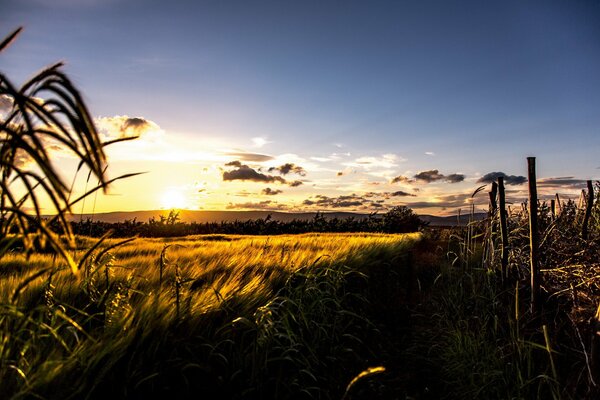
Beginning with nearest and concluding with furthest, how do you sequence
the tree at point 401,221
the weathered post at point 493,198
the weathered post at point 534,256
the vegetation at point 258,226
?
the weathered post at point 534,256, the weathered post at point 493,198, the vegetation at point 258,226, the tree at point 401,221

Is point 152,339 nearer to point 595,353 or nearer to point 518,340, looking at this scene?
point 518,340

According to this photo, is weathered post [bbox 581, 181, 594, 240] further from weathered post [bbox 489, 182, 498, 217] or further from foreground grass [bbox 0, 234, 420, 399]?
foreground grass [bbox 0, 234, 420, 399]

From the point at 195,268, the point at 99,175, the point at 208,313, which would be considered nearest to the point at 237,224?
the point at 195,268

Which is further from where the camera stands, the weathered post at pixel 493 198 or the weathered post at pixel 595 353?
the weathered post at pixel 493 198

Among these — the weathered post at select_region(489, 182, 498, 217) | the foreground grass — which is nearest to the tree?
the weathered post at select_region(489, 182, 498, 217)

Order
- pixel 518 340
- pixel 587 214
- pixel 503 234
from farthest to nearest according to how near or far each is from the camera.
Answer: pixel 587 214, pixel 503 234, pixel 518 340

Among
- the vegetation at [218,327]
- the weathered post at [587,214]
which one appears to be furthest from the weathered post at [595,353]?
the weathered post at [587,214]

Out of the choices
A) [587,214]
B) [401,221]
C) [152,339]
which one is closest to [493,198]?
[587,214]

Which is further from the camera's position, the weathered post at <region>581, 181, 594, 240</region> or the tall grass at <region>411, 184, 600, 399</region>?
the weathered post at <region>581, 181, 594, 240</region>

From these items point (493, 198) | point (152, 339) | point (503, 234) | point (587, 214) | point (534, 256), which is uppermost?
point (493, 198)

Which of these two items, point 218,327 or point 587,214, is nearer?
point 218,327

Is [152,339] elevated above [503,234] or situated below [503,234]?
below

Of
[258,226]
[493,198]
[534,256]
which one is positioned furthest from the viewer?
[258,226]

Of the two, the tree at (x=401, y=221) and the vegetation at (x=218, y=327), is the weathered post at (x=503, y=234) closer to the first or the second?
the vegetation at (x=218, y=327)
